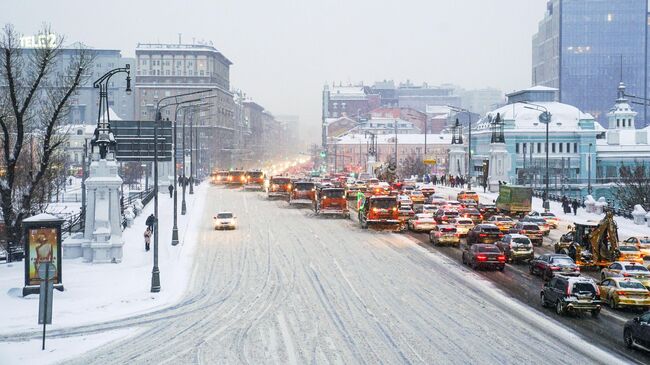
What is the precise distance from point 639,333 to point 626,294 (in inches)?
253

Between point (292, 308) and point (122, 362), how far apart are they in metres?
7.91

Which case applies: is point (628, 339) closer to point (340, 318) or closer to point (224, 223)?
point (340, 318)

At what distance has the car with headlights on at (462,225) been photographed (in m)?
48.6

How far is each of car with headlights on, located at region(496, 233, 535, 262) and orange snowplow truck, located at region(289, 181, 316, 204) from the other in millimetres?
31673

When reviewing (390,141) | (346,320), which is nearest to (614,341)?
(346,320)

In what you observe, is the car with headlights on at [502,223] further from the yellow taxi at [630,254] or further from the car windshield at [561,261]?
the car windshield at [561,261]

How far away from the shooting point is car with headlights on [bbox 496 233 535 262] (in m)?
38.5

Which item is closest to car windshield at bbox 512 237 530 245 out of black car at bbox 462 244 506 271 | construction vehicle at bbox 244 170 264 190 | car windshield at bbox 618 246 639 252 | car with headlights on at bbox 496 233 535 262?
car with headlights on at bbox 496 233 535 262

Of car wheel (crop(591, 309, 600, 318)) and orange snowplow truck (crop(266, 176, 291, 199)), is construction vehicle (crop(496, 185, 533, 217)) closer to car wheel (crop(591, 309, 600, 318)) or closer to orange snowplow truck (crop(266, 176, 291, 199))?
orange snowplow truck (crop(266, 176, 291, 199))

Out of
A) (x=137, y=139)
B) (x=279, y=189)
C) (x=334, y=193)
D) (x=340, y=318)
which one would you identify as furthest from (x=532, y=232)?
(x=279, y=189)

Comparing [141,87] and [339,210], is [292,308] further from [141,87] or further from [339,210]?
[141,87]

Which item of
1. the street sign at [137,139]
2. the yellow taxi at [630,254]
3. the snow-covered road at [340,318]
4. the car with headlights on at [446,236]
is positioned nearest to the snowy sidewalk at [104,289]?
the snow-covered road at [340,318]

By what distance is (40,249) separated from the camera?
30000 mm

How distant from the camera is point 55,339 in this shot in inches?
924
